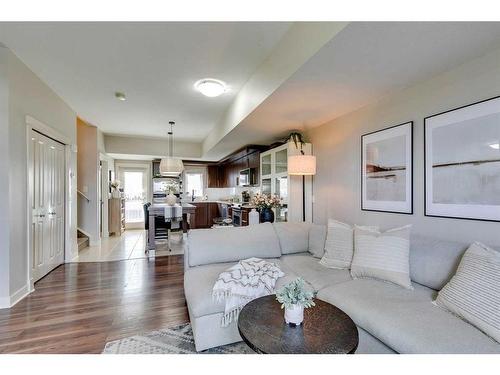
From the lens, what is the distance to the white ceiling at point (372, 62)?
4.85ft

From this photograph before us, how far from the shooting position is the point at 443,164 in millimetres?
2035

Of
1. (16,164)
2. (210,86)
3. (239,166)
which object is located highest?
(210,86)

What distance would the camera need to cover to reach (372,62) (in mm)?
1849

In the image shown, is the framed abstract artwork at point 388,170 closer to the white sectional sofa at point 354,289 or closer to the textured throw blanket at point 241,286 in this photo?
the white sectional sofa at point 354,289

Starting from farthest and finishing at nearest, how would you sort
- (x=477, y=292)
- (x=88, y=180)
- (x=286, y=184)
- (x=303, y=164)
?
1. (x=88, y=180)
2. (x=286, y=184)
3. (x=303, y=164)
4. (x=477, y=292)

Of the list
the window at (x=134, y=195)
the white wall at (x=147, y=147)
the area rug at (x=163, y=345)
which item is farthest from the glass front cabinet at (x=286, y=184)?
the window at (x=134, y=195)

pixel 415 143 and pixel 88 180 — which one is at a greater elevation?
pixel 415 143

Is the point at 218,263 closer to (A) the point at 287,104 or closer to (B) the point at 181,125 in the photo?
(A) the point at 287,104

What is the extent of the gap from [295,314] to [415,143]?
6.55 ft

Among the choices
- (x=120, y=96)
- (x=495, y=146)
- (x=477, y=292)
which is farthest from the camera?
(x=120, y=96)

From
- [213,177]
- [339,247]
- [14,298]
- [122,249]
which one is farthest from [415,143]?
[213,177]

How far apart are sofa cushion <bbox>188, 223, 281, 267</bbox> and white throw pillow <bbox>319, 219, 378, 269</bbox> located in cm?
55

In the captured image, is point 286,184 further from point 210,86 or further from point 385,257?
point 385,257

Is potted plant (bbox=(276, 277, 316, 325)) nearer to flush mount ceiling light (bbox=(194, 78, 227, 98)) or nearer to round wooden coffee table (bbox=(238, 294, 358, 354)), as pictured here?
round wooden coffee table (bbox=(238, 294, 358, 354))
